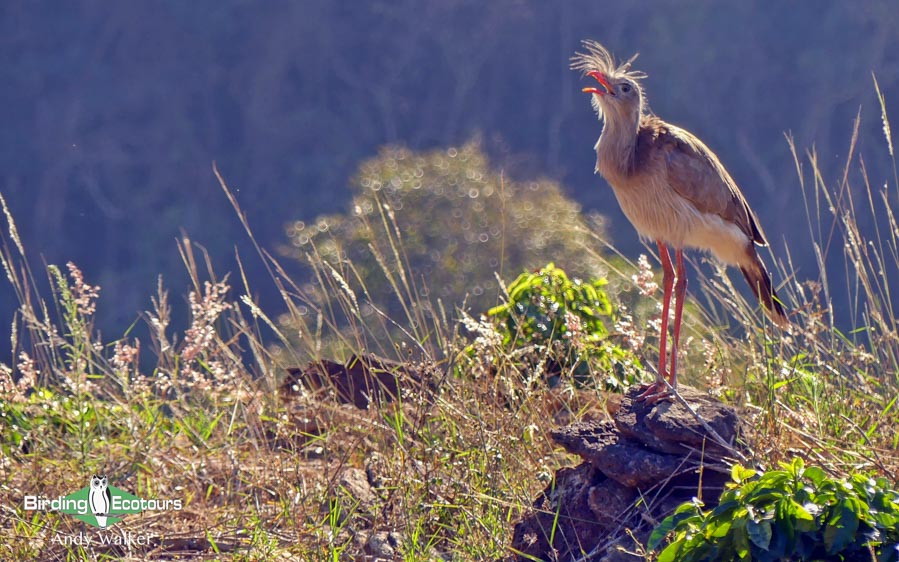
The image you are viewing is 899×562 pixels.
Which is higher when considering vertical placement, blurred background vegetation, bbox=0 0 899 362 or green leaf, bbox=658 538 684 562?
green leaf, bbox=658 538 684 562

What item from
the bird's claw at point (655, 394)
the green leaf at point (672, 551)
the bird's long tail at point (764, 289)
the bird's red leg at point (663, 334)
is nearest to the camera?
the green leaf at point (672, 551)

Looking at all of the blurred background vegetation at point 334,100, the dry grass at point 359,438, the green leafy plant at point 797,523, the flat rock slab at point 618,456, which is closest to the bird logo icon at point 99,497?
the dry grass at point 359,438

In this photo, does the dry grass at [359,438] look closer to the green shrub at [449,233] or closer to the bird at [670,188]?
the bird at [670,188]

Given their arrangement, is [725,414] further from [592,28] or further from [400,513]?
[592,28]

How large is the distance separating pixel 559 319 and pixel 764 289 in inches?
31.4

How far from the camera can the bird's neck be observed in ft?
14.1

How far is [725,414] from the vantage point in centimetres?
332

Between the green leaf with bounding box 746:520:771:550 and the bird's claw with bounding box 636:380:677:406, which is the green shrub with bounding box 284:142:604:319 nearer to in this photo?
the bird's claw with bounding box 636:380:677:406

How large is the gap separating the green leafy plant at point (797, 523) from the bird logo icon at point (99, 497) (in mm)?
1838

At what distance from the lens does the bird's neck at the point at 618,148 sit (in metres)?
4.29

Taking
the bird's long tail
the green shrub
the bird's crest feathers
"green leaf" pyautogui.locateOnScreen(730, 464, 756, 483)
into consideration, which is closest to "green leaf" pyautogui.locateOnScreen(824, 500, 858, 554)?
"green leaf" pyautogui.locateOnScreen(730, 464, 756, 483)

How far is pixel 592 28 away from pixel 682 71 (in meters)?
2.50

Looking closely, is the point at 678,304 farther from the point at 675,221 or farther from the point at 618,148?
the point at 618,148

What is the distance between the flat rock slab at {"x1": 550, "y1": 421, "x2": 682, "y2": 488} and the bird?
895 millimetres
